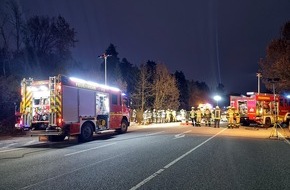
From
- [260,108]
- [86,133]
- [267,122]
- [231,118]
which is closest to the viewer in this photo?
[86,133]

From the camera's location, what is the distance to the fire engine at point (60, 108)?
15.3 metres

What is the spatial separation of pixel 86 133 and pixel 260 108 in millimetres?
18540

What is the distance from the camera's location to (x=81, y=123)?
16453mm

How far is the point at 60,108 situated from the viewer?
600 inches

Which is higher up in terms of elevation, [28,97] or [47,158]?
[28,97]

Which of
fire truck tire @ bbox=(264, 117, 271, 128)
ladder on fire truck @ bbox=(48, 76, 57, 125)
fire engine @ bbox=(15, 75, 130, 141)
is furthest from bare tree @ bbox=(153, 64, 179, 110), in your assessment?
ladder on fire truck @ bbox=(48, 76, 57, 125)

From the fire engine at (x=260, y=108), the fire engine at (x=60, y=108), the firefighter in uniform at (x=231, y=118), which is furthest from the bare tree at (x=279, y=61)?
the fire engine at (x=60, y=108)

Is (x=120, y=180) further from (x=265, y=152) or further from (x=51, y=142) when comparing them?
(x=51, y=142)

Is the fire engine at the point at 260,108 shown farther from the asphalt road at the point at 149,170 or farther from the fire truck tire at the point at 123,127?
the asphalt road at the point at 149,170

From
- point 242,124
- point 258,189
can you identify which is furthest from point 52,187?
point 242,124

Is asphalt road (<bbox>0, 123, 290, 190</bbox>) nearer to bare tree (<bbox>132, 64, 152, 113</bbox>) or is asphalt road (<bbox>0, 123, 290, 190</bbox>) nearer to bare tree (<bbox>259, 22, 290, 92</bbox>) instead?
bare tree (<bbox>259, 22, 290, 92</bbox>)

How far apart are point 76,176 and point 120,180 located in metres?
1.17

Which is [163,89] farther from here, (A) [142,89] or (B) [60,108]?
(B) [60,108]

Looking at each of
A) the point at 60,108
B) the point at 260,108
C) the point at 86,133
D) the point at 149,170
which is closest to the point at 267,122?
the point at 260,108
